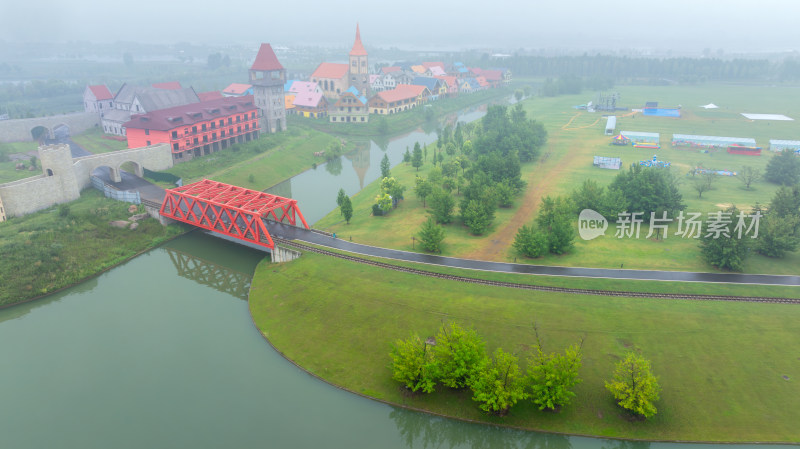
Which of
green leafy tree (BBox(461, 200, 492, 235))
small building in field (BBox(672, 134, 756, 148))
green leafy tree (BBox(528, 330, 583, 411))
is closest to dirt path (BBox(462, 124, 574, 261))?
green leafy tree (BBox(461, 200, 492, 235))

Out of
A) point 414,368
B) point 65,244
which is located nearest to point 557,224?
point 414,368

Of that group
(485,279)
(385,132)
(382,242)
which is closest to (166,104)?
(385,132)

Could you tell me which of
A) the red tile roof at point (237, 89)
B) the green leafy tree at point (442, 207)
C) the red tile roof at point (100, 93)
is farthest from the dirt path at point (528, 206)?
the red tile roof at point (100, 93)

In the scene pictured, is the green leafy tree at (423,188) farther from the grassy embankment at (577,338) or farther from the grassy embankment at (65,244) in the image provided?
Answer: the grassy embankment at (65,244)

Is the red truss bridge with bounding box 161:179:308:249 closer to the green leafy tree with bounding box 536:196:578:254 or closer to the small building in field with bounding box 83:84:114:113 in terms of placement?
the green leafy tree with bounding box 536:196:578:254

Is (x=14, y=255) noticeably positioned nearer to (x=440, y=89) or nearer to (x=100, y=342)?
(x=100, y=342)

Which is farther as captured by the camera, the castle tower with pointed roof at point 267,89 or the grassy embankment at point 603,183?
the castle tower with pointed roof at point 267,89

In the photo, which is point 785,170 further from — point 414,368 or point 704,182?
point 414,368
